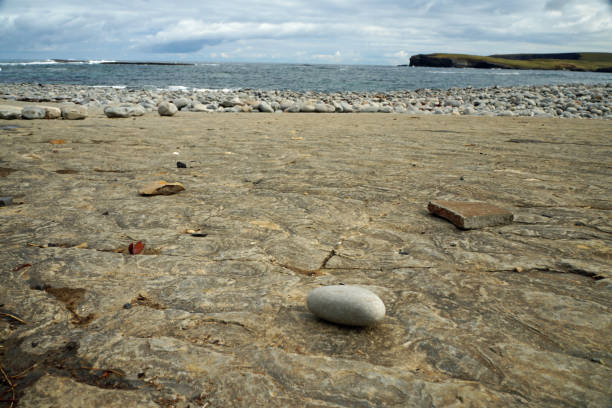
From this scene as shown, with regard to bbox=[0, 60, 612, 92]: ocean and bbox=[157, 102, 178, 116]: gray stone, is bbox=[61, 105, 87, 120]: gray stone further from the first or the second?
bbox=[0, 60, 612, 92]: ocean

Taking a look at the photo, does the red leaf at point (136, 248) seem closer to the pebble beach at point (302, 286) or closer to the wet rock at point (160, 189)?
the pebble beach at point (302, 286)

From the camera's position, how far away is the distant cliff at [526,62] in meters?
74.9

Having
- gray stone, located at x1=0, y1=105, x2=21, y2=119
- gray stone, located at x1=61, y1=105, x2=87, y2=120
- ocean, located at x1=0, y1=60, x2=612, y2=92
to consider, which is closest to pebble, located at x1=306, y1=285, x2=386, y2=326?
gray stone, located at x1=61, y1=105, x2=87, y2=120

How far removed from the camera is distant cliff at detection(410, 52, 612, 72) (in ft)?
246

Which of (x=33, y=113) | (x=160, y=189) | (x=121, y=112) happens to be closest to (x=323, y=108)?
(x=121, y=112)

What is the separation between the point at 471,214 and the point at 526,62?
99523 millimetres

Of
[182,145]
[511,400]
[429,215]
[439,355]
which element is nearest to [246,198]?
[429,215]

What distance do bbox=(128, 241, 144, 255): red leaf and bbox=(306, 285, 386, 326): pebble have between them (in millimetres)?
848

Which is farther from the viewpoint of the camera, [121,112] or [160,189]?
[121,112]

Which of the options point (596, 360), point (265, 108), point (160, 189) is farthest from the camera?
point (265, 108)

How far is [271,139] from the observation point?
466cm

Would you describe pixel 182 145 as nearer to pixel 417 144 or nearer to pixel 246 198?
pixel 246 198

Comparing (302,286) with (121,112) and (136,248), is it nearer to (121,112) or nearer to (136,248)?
(136,248)

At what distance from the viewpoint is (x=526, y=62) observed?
279ft
